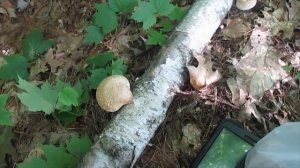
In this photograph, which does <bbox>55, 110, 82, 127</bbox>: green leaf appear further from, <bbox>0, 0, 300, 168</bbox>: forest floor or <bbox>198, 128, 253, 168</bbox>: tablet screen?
<bbox>198, 128, 253, 168</bbox>: tablet screen

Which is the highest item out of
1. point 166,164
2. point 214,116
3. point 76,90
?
point 76,90

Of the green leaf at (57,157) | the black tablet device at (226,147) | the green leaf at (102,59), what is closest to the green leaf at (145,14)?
the green leaf at (102,59)

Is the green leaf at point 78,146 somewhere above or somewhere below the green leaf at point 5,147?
above

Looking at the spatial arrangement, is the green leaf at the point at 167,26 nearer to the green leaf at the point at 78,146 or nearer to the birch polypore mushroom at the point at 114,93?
the birch polypore mushroom at the point at 114,93

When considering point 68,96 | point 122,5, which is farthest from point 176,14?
point 68,96

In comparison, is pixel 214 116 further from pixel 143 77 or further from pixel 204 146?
pixel 143 77

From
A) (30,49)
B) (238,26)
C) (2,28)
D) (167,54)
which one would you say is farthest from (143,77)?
(2,28)
